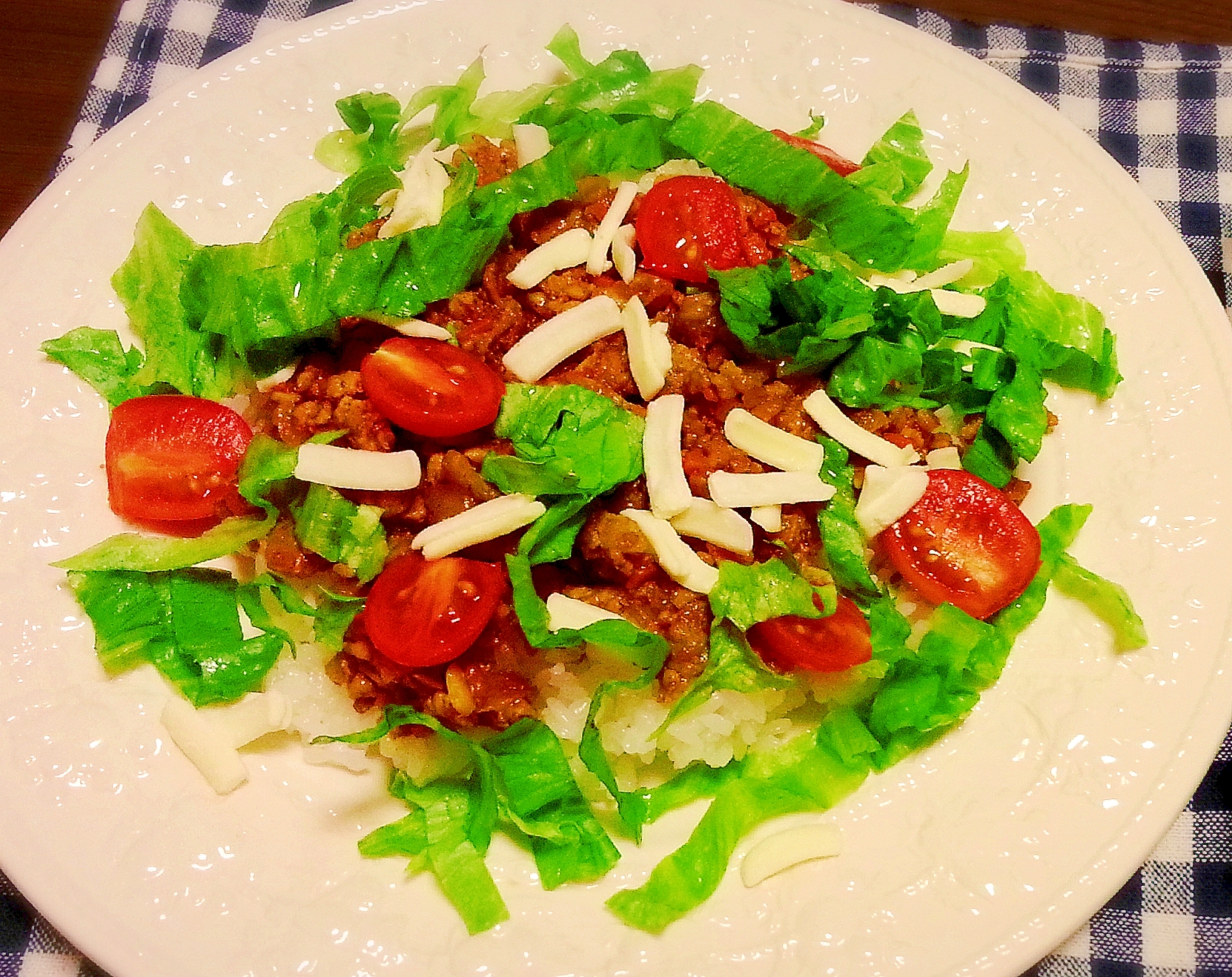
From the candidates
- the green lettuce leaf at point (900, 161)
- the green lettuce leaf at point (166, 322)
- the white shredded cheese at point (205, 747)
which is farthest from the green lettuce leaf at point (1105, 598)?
the green lettuce leaf at point (166, 322)

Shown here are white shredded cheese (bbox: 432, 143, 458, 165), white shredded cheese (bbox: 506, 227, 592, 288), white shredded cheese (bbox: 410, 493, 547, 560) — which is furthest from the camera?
white shredded cheese (bbox: 432, 143, 458, 165)

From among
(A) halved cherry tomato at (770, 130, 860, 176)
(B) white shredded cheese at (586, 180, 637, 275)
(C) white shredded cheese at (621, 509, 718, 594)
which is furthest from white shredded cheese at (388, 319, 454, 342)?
(A) halved cherry tomato at (770, 130, 860, 176)

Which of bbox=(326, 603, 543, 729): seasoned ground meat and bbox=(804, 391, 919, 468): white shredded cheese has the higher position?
bbox=(804, 391, 919, 468): white shredded cheese

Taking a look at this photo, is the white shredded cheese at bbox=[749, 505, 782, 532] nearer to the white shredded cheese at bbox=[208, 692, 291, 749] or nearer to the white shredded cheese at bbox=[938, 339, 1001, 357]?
the white shredded cheese at bbox=[938, 339, 1001, 357]

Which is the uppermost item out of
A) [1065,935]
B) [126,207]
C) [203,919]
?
[126,207]

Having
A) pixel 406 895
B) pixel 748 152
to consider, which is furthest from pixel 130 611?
pixel 748 152

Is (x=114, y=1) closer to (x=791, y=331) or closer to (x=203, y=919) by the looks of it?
(x=791, y=331)
